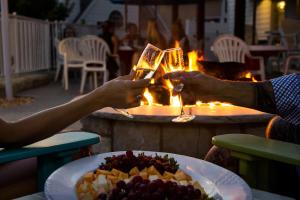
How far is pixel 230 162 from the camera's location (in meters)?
2.29

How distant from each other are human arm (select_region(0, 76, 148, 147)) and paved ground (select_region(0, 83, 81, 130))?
309 centimetres

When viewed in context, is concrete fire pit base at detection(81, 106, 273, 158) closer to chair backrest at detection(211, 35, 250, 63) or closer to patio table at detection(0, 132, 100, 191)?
patio table at detection(0, 132, 100, 191)

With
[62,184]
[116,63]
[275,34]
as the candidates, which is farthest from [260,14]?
[62,184]

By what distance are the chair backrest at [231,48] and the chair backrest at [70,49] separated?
3628mm

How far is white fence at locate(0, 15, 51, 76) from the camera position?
902cm

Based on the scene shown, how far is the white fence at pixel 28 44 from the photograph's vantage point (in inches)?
355

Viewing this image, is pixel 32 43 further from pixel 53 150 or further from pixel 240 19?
pixel 53 150

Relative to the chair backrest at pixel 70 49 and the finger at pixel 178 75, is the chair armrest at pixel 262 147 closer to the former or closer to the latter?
the finger at pixel 178 75

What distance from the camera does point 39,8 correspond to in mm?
18828

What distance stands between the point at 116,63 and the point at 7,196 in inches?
304

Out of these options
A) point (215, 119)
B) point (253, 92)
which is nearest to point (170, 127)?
point (215, 119)

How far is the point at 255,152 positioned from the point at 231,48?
20.2ft

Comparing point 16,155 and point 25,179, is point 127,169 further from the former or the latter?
point 25,179

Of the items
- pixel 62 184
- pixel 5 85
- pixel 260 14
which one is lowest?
pixel 5 85
